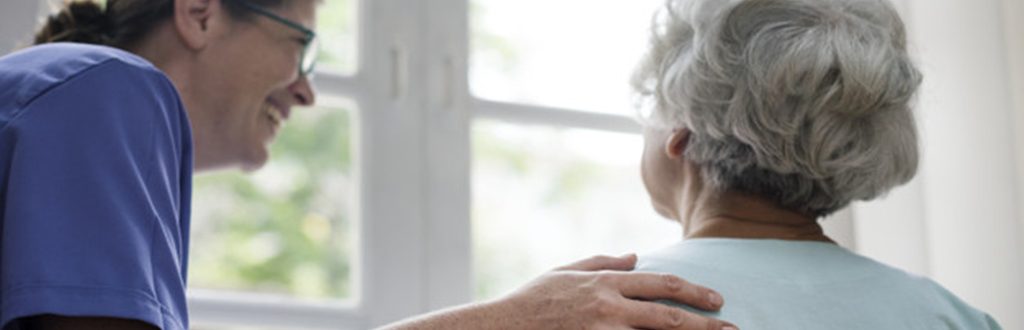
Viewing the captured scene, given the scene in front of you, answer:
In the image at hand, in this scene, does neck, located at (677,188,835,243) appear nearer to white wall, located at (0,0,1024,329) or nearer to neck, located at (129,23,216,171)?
neck, located at (129,23,216,171)

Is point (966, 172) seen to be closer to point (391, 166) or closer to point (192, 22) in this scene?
point (391, 166)

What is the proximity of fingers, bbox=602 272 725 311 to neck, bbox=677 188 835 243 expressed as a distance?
0.17 meters

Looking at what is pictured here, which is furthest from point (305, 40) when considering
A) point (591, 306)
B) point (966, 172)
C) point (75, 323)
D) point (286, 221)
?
point (286, 221)

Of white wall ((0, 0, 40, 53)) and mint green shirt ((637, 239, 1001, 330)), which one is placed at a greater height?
white wall ((0, 0, 40, 53))

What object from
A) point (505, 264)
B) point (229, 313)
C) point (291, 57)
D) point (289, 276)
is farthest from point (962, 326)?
point (289, 276)

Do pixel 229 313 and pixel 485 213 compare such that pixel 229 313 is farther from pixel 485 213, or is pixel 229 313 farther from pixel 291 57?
pixel 485 213

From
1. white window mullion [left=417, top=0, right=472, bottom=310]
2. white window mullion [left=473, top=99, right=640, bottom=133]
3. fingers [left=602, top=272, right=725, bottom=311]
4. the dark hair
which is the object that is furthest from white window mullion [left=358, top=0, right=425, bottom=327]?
fingers [left=602, top=272, right=725, bottom=311]

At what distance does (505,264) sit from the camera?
618 centimetres

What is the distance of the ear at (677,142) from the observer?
6.20 ft

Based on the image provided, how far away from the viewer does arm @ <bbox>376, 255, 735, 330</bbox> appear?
168 centimetres

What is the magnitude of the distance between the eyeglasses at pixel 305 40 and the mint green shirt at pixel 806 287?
2.12 feet

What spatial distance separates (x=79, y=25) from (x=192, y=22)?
0.14m

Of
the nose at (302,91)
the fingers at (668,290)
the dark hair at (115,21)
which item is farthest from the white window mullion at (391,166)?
the fingers at (668,290)

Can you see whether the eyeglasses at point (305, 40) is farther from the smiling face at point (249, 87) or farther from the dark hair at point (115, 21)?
the dark hair at point (115, 21)
